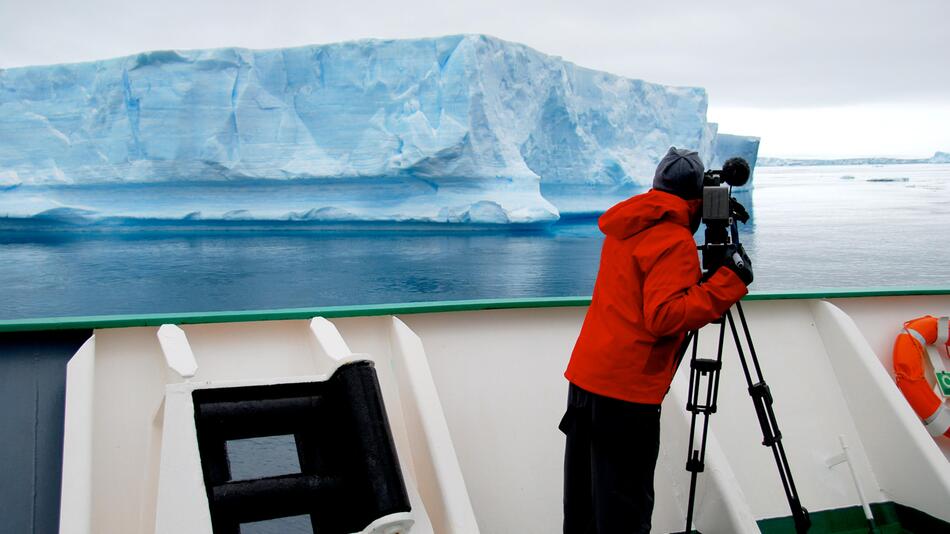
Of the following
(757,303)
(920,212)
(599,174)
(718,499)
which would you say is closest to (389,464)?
(718,499)

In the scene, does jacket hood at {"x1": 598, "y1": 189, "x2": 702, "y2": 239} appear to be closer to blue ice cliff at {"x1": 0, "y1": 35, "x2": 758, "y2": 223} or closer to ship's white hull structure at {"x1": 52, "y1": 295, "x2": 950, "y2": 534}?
ship's white hull structure at {"x1": 52, "y1": 295, "x2": 950, "y2": 534}

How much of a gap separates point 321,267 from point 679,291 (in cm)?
1577

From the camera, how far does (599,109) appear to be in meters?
16.2

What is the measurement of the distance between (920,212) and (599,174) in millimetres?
15545

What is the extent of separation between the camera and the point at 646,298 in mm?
1292

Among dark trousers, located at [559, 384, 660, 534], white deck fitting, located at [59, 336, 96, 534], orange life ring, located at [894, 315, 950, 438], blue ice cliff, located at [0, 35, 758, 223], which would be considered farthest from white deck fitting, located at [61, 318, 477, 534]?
blue ice cliff, located at [0, 35, 758, 223]

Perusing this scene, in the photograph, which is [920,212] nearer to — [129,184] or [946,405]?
[129,184]

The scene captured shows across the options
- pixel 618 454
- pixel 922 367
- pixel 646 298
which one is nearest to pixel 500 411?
pixel 618 454

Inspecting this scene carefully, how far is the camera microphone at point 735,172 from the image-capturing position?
56.8 inches

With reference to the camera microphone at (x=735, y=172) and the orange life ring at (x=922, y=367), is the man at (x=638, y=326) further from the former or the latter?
the orange life ring at (x=922, y=367)

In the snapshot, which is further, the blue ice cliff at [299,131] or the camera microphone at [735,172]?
the blue ice cliff at [299,131]

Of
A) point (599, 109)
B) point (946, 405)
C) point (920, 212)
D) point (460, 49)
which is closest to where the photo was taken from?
point (946, 405)

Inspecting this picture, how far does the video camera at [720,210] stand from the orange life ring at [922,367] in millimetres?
1166

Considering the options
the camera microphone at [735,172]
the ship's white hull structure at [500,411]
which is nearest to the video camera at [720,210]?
the camera microphone at [735,172]
